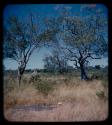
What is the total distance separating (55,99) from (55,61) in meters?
0.36

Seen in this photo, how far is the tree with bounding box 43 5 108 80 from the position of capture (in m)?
2.38

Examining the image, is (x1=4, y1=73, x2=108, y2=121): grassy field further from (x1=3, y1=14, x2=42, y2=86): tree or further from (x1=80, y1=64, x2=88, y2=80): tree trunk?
(x1=3, y1=14, x2=42, y2=86): tree

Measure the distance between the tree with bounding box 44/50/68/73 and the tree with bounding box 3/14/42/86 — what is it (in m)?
0.16

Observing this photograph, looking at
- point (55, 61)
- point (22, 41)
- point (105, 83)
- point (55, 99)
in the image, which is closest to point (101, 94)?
point (105, 83)

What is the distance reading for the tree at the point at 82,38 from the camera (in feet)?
7.80

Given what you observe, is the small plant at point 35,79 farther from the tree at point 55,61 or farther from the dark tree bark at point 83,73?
the dark tree bark at point 83,73


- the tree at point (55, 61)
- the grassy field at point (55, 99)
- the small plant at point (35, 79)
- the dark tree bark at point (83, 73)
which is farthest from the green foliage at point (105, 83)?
the small plant at point (35, 79)

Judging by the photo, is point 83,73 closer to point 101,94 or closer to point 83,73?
point 83,73

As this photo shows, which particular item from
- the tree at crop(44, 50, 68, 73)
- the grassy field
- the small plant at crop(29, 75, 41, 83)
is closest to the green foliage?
the grassy field

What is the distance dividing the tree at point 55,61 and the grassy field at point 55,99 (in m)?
0.07

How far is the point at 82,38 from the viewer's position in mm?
2396
